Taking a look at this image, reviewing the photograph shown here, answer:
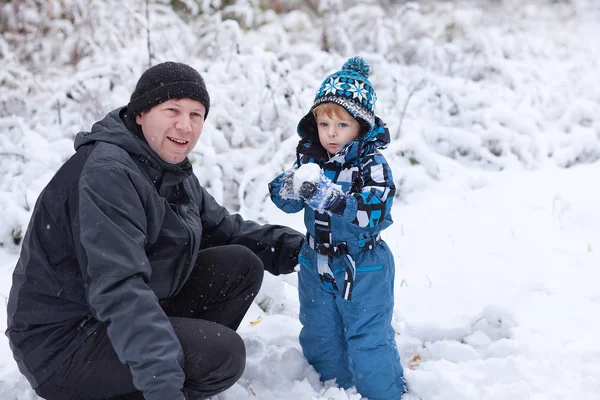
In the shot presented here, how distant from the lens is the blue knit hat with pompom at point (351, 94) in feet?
7.24

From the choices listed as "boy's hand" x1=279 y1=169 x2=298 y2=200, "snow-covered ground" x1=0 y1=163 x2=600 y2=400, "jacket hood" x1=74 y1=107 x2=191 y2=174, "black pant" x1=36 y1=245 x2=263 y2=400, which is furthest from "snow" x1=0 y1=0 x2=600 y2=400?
"jacket hood" x1=74 y1=107 x2=191 y2=174

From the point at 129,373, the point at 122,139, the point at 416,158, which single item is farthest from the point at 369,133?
the point at 416,158

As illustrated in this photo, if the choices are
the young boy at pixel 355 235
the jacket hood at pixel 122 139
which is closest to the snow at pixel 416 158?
the young boy at pixel 355 235

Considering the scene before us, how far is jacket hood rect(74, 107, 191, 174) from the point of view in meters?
1.92

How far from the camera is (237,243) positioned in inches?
103

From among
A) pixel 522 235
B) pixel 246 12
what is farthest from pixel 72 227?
pixel 246 12

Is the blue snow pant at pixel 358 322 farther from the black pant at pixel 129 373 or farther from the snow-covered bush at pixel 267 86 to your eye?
the snow-covered bush at pixel 267 86

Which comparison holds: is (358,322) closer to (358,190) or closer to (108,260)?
(358,190)

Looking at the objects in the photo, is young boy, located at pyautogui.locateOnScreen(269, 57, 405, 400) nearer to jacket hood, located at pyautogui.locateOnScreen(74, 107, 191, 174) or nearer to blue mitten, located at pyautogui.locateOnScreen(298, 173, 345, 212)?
blue mitten, located at pyautogui.locateOnScreen(298, 173, 345, 212)

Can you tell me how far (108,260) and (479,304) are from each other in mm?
2165

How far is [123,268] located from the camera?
171 centimetres

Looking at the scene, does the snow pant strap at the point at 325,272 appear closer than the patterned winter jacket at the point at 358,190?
No

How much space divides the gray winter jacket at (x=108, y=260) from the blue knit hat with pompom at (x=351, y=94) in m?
0.66

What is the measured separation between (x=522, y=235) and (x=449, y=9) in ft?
23.1
